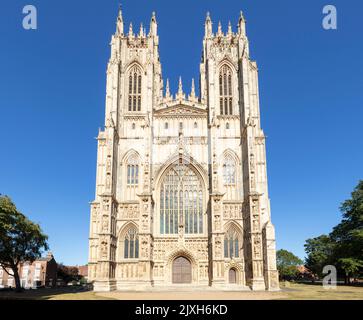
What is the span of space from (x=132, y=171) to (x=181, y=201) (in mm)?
7168

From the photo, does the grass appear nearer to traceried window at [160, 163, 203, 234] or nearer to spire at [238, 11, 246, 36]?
traceried window at [160, 163, 203, 234]

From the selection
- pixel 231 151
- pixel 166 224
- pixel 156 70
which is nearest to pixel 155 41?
pixel 156 70

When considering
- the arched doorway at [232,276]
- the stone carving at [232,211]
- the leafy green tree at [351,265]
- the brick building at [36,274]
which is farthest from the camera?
the brick building at [36,274]

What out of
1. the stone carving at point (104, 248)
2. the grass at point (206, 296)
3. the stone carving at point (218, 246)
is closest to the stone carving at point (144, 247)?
the stone carving at point (104, 248)

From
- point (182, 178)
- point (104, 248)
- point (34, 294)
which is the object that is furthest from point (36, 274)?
point (182, 178)

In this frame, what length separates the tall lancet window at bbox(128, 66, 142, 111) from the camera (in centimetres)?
4834

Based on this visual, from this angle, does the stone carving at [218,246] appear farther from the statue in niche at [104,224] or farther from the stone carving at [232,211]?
the statue in niche at [104,224]

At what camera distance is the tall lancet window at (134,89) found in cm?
4834

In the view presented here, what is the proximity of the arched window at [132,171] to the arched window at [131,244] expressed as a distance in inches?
228

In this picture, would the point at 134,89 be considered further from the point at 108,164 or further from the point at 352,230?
the point at 352,230

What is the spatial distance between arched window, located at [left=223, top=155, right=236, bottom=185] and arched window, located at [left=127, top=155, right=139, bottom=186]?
35.6 ft

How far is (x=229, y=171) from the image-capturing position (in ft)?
147
